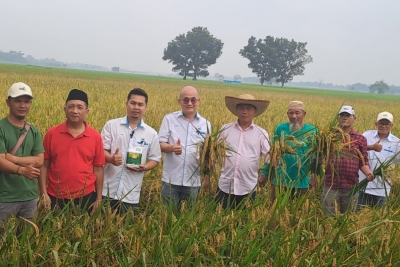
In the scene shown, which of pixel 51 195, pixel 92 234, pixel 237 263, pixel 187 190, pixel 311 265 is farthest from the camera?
pixel 187 190

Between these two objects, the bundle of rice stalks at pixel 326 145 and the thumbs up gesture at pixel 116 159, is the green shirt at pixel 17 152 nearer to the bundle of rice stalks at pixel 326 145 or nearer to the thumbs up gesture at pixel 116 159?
the thumbs up gesture at pixel 116 159

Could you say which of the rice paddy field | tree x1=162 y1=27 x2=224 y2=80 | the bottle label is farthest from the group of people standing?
tree x1=162 y1=27 x2=224 y2=80

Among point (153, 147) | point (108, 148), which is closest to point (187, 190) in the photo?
point (153, 147)

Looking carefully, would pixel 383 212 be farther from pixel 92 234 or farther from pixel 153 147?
pixel 92 234

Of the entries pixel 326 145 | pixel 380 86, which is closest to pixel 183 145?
pixel 326 145

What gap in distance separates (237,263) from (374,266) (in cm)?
88

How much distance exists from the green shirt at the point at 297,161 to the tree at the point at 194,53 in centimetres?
8577

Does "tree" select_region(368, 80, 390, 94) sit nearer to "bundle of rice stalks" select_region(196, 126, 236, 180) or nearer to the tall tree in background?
the tall tree in background

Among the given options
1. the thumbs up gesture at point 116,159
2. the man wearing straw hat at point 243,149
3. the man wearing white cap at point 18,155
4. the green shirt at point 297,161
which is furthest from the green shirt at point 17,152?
the green shirt at point 297,161

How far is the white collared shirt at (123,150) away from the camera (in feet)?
11.8

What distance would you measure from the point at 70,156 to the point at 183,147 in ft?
3.84

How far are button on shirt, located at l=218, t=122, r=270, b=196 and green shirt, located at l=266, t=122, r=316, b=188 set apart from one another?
0.78ft

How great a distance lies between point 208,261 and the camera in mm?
2615

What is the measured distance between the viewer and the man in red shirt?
10.5ft
